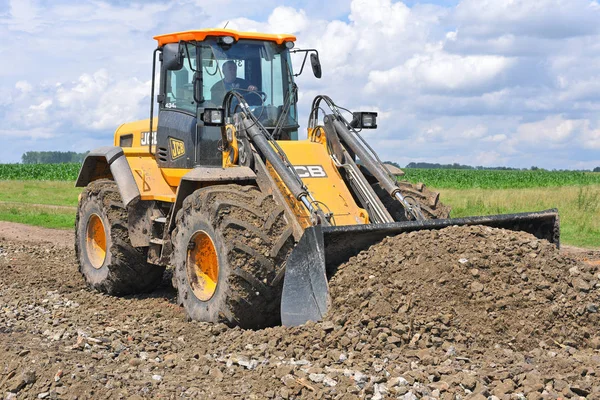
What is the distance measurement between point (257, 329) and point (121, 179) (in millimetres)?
3036

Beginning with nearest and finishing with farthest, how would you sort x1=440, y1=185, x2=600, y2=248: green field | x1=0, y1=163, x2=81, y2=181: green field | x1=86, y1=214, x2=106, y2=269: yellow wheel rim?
x1=86, y1=214, x2=106, y2=269: yellow wheel rim < x1=440, y1=185, x2=600, y2=248: green field < x1=0, y1=163, x2=81, y2=181: green field

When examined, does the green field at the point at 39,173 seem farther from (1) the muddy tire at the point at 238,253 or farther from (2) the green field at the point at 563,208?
(1) the muddy tire at the point at 238,253

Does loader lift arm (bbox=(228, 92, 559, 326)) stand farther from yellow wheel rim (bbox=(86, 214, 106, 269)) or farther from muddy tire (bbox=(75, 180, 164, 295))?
yellow wheel rim (bbox=(86, 214, 106, 269))

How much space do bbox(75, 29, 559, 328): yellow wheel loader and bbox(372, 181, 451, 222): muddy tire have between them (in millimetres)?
18

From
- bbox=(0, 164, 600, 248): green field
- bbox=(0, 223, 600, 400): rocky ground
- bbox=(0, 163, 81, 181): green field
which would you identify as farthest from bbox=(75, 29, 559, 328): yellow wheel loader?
bbox=(0, 163, 81, 181): green field

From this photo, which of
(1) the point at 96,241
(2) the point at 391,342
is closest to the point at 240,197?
(2) the point at 391,342

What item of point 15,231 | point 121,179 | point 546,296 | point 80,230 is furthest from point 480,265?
point 15,231

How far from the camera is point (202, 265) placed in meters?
6.97

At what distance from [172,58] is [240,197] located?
6.59 feet

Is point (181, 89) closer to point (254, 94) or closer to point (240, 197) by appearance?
point (254, 94)

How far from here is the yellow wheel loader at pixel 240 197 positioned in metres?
6.23

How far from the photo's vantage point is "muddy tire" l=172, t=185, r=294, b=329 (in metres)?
6.20

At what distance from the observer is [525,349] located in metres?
5.53

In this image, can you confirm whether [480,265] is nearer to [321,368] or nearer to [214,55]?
[321,368]
